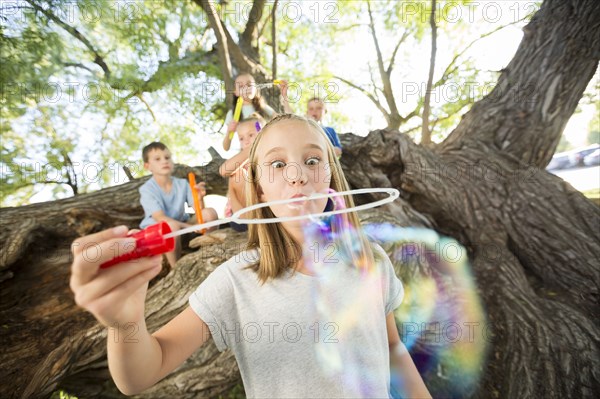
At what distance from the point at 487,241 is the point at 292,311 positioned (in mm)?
2944

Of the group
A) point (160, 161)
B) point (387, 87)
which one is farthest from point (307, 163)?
point (387, 87)

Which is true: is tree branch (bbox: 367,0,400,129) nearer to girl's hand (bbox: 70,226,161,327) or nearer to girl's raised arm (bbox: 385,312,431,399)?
girl's raised arm (bbox: 385,312,431,399)

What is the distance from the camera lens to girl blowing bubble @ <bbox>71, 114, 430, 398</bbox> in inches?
47.7

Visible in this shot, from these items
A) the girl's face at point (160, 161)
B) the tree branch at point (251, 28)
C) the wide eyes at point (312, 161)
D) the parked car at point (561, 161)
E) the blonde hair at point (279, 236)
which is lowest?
the parked car at point (561, 161)

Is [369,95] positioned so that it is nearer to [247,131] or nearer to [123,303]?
[247,131]

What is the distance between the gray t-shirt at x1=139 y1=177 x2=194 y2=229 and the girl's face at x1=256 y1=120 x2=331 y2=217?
270 cm

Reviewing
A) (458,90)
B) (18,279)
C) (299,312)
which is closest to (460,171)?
(299,312)

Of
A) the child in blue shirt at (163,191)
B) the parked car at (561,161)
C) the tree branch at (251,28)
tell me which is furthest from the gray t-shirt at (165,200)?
the parked car at (561,161)

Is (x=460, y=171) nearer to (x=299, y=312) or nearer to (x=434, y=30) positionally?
(x=434, y=30)

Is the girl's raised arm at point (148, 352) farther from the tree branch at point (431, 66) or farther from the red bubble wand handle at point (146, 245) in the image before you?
the tree branch at point (431, 66)

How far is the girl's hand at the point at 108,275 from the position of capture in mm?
717

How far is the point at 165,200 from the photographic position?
151 inches

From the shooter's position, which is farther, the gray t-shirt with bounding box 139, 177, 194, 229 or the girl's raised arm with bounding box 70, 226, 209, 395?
the gray t-shirt with bounding box 139, 177, 194, 229

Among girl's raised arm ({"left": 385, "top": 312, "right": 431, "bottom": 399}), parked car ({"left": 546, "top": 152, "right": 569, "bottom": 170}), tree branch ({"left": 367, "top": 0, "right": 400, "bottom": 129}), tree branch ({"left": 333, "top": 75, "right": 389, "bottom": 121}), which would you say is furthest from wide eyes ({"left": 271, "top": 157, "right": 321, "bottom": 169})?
parked car ({"left": 546, "top": 152, "right": 569, "bottom": 170})
